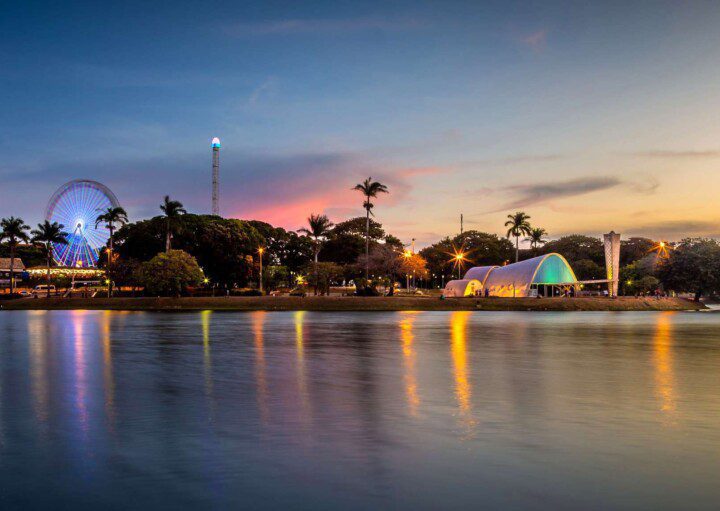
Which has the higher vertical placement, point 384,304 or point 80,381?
point 80,381

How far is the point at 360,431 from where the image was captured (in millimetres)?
11898

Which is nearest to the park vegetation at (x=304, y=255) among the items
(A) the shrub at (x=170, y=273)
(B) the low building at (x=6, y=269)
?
(A) the shrub at (x=170, y=273)

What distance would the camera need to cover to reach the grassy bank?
75.5 metres

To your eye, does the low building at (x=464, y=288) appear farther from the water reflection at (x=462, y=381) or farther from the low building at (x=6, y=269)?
the low building at (x=6, y=269)

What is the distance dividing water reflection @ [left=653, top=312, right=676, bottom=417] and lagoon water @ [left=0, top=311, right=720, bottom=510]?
0.13 meters

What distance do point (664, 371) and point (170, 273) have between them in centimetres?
6599

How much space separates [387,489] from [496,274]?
92700mm

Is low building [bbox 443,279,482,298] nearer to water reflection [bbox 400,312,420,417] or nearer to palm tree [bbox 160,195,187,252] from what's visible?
palm tree [bbox 160,195,187,252]

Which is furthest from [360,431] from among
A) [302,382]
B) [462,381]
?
[462,381]

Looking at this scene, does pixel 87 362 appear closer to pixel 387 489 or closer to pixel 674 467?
pixel 387 489

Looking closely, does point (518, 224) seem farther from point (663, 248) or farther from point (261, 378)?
point (261, 378)

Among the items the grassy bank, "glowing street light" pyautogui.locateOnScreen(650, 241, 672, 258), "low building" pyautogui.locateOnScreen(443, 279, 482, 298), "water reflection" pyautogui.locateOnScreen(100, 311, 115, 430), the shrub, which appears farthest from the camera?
"low building" pyautogui.locateOnScreen(443, 279, 482, 298)

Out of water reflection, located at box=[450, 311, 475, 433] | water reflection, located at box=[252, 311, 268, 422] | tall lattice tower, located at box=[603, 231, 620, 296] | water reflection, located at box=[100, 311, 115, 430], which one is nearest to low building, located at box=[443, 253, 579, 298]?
tall lattice tower, located at box=[603, 231, 620, 296]

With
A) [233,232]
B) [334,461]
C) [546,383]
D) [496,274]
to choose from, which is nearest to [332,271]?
[233,232]
